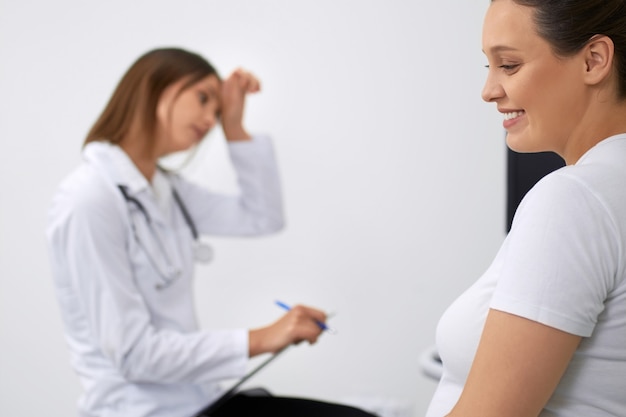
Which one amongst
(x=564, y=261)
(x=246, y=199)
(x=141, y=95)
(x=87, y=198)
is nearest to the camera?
(x=564, y=261)

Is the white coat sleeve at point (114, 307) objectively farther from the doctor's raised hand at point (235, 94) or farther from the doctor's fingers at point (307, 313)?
the doctor's raised hand at point (235, 94)

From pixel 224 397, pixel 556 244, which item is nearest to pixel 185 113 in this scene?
pixel 224 397

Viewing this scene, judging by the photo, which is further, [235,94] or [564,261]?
[235,94]

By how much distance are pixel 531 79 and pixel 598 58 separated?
0.19ft

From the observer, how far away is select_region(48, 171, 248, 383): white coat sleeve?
126cm

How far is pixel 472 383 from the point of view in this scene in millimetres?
571

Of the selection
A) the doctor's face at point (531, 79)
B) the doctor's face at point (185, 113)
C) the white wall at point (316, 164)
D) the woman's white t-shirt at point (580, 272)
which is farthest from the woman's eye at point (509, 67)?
the white wall at point (316, 164)

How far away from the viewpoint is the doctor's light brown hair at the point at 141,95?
1.46 metres

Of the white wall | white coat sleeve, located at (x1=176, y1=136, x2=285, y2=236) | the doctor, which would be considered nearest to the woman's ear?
the doctor

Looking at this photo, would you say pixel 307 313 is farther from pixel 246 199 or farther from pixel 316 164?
pixel 316 164

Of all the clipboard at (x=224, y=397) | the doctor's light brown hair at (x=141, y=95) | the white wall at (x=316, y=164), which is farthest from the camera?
the white wall at (x=316, y=164)

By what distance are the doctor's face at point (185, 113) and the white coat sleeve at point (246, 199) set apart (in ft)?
0.46

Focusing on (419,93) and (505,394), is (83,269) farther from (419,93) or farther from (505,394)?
(419,93)

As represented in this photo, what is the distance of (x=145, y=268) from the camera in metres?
1.36
